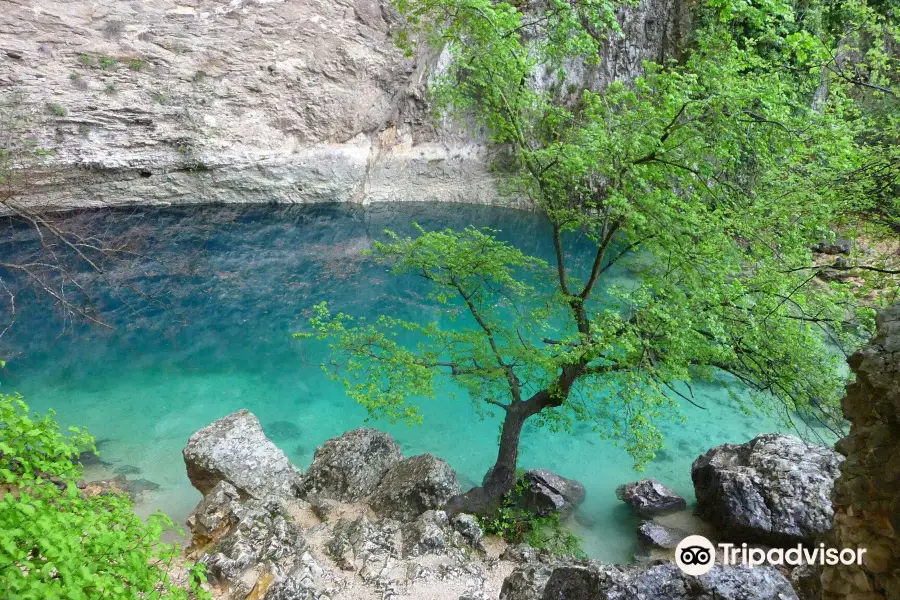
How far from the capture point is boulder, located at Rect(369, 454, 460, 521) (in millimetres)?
8508

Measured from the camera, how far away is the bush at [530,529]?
835cm

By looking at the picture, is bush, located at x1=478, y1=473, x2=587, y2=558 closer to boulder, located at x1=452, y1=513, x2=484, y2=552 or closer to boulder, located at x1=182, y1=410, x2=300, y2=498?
boulder, located at x1=452, y1=513, x2=484, y2=552

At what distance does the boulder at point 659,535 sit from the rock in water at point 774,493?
1.93ft

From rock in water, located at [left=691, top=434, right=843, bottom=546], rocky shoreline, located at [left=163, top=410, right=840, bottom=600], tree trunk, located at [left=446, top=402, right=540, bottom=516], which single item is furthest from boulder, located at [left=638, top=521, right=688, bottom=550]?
tree trunk, located at [left=446, top=402, right=540, bottom=516]

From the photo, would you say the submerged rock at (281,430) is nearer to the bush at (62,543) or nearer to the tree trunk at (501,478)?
the tree trunk at (501,478)

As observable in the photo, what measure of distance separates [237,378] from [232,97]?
47.8ft

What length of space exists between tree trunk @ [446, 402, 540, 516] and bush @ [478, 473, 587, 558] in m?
0.14

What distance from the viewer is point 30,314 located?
564 inches

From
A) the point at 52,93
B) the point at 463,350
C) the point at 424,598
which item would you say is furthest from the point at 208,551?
the point at 52,93

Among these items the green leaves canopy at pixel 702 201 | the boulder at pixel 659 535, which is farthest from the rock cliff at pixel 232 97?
the boulder at pixel 659 535

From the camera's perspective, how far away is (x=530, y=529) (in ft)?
28.5

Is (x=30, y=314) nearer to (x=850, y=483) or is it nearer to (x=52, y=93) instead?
(x=52, y=93)

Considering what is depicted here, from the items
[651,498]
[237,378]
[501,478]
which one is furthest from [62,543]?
[237,378]

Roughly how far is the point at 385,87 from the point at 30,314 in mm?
17561
